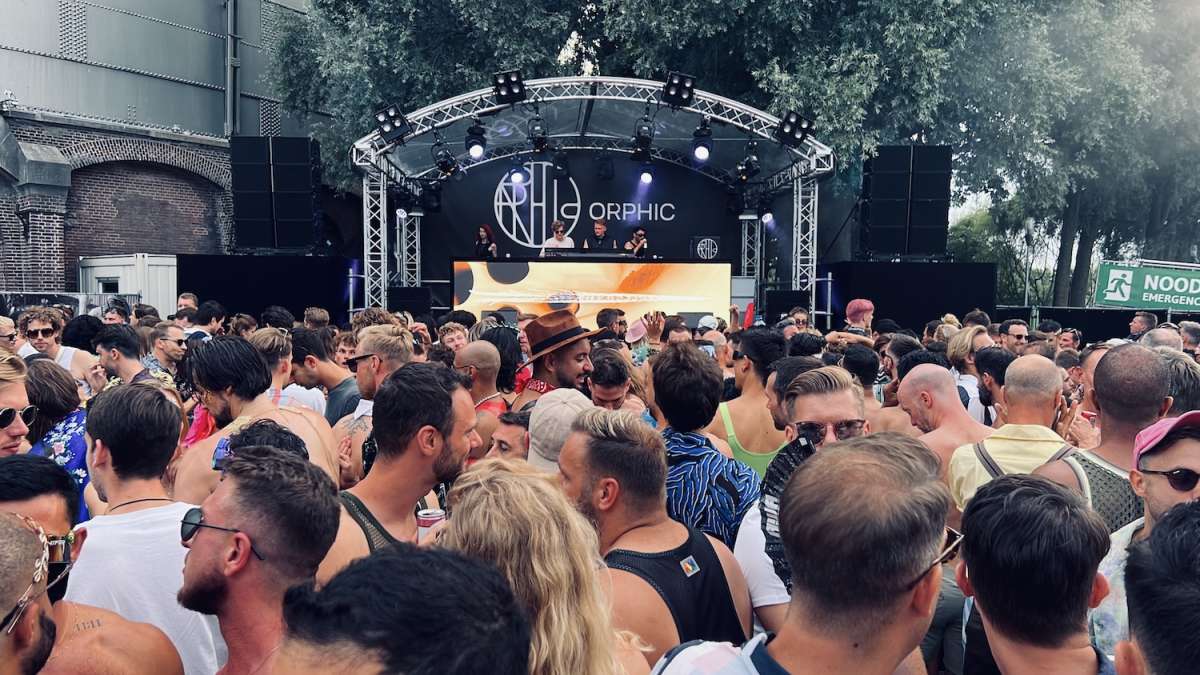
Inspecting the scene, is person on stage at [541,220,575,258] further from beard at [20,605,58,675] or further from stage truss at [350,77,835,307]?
beard at [20,605,58,675]

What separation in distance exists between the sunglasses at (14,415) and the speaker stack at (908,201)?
13510 mm

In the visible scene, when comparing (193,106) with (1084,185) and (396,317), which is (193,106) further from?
(1084,185)

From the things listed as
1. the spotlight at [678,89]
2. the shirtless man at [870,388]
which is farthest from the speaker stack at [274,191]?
the shirtless man at [870,388]

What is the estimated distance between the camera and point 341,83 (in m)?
19.9

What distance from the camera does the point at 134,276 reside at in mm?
17594

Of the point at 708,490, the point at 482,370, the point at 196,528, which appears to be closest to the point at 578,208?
the point at 482,370

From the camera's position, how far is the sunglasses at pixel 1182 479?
2498 millimetres

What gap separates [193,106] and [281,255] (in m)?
9.33

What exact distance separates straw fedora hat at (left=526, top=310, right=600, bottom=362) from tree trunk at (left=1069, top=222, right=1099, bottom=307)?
22.1 m

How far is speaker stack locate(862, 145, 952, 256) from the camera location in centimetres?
1490

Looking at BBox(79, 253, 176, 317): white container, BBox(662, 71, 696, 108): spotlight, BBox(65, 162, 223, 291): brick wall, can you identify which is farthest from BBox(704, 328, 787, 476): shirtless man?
BBox(65, 162, 223, 291): brick wall

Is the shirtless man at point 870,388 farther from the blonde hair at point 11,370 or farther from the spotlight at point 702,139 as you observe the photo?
the spotlight at point 702,139

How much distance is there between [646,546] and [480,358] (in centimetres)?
251

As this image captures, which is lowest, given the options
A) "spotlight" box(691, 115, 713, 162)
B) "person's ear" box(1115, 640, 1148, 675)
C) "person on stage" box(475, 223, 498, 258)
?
"person's ear" box(1115, 640, 1148, 675)
